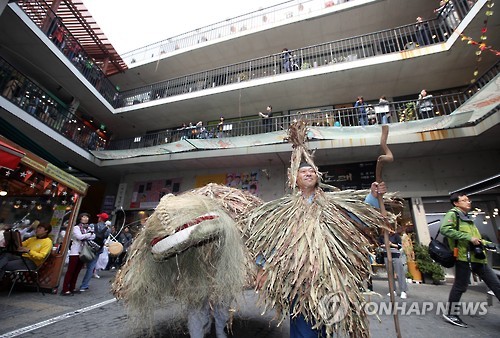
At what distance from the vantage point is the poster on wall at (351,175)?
393 inches

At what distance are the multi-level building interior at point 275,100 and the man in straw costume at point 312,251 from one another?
5313 millimetres

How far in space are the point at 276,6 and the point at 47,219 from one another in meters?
14.5

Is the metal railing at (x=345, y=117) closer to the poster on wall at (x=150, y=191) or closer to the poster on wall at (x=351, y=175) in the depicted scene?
the poster on wall at (x=351, y=175)

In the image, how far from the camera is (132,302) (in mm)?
2018

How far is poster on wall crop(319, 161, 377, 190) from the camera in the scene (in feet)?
32.7

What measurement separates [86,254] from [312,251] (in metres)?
5.55

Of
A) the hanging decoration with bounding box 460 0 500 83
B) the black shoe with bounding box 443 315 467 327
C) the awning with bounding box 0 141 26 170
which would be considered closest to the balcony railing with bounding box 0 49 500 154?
the hanging decoration with bounding box 460 0 500 83

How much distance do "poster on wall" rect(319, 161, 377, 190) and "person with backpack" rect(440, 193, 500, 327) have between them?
6.17 meters

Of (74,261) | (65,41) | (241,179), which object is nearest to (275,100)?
(241,179)

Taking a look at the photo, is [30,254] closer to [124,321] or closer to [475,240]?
[124,321]

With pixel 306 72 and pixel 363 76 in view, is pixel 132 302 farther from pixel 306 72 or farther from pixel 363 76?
pixel 363 76

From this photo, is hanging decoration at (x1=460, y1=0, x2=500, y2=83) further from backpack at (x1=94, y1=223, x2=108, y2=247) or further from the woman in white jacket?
the woman in white jacket

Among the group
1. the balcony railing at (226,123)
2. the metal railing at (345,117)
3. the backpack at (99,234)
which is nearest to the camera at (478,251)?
the metal railing at (345,117)

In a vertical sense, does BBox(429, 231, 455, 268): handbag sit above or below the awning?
below
